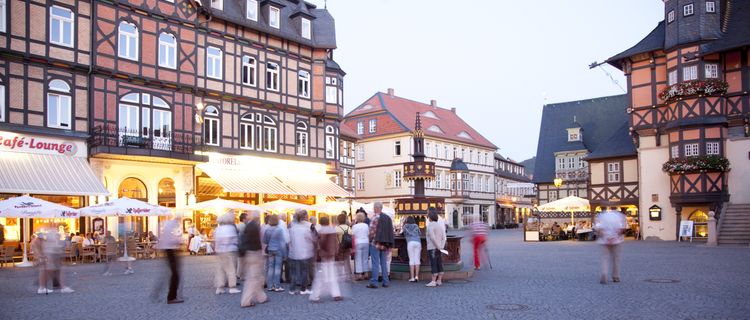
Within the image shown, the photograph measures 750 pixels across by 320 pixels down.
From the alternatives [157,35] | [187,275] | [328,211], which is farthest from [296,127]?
[187,275]

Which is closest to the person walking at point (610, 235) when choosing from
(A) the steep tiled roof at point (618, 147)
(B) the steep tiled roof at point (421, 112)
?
(A) the steep tiled roof at point (618, 147)

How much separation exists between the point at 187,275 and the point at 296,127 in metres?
17.2

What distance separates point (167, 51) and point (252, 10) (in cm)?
557

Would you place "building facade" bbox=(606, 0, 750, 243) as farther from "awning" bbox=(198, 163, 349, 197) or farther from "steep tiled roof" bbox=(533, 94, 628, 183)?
"steep tiled roof" bbox=(533, 94, 628, 183)

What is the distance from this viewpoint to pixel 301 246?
10820 mm

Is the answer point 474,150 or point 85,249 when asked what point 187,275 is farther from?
point 474,150

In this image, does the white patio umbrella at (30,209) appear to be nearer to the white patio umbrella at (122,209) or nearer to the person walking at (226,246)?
the white patio umbrella at (122,209)

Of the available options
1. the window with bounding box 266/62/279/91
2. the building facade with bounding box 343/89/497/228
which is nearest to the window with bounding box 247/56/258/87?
the window with bounding box 266/62/279/91

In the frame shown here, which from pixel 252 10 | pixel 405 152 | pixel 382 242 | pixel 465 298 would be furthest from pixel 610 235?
pixel 405 152

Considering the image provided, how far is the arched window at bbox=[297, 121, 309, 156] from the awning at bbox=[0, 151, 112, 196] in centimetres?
1181

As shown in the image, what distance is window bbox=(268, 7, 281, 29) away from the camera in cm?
3023

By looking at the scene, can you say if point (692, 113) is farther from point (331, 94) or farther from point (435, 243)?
point (435, 243)

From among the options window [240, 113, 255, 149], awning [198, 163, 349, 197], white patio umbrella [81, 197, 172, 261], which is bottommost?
white patio umbrella [81, 197, 172, 261]

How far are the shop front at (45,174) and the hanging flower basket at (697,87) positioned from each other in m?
26.3
